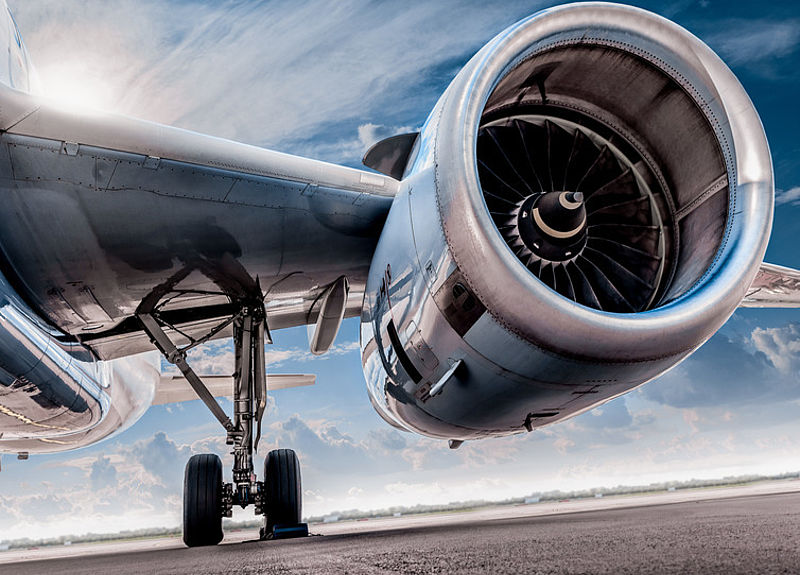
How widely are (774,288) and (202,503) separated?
526cm

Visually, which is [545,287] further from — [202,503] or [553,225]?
[202,503]

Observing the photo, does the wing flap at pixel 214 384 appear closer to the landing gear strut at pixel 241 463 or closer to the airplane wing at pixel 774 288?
the landing gear strut at pixel 241 463

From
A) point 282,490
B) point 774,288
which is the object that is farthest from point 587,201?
point 282,490

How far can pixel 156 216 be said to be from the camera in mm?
3582

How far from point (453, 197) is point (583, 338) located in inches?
33.2

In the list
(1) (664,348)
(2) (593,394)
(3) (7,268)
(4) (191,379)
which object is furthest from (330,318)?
(1) (664,348)

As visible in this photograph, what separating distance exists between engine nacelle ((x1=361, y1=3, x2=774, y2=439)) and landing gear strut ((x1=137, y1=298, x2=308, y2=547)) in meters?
1.36

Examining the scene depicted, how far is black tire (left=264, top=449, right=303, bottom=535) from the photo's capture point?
531 cm

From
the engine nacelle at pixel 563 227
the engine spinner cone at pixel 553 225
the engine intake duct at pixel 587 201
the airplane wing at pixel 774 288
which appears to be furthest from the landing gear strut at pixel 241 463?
the airplane wing at pixel 774 288

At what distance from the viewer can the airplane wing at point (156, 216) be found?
3215 millimetres

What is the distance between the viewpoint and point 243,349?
15.8 ft

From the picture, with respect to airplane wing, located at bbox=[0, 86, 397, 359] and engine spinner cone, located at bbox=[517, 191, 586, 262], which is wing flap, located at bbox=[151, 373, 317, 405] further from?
engine spinner cone, located at bbox=[517, 191, 586, 262]

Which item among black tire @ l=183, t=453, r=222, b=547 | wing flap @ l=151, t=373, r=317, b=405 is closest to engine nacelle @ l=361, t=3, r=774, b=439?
black tire @ l=183, t=453, r=222, b=547

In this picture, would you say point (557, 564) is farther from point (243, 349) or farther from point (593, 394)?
point (243, 349)
